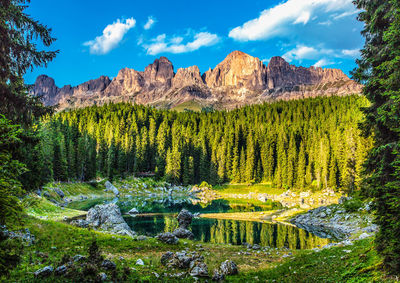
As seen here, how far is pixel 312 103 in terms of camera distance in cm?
15925

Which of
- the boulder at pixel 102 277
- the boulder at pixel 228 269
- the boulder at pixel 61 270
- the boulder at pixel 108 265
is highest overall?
the boulder at pixel 61 270

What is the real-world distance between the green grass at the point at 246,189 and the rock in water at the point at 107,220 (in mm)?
66733

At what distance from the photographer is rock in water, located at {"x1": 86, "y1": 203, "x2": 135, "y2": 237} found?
1123 inches

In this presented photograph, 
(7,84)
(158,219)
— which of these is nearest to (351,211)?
(158,219)

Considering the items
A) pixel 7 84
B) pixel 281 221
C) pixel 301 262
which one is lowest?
pixel 281 221

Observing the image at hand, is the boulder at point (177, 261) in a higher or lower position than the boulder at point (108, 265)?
lower

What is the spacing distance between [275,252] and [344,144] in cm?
6118

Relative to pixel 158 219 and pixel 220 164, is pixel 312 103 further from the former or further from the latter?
pixel 158 219

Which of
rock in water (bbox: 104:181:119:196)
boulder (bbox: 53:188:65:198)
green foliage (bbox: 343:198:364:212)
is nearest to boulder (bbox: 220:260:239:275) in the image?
green foliage (bbox: 343:198:364:212)

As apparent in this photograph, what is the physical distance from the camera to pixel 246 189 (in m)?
96.2

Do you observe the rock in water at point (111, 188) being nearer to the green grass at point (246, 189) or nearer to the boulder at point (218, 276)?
the green grass at point (246, 189)

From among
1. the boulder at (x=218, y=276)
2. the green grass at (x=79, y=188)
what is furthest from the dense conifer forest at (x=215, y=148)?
the boulder at (x=218, y=276)

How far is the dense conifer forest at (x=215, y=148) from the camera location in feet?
240

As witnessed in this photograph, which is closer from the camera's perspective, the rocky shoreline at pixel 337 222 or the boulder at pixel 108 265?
the boulder at pixel 108 265
